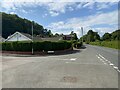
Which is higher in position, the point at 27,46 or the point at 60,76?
the point at 27,46

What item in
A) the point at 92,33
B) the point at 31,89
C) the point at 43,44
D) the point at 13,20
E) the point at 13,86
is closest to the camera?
the point at 31,89

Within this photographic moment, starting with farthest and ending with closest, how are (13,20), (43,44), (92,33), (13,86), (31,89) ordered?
(92,33)
(13,20)
(43,44)
(13,86)
(31,89)

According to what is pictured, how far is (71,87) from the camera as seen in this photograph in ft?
22.6

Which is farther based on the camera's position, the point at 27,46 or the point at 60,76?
the point at 27,46

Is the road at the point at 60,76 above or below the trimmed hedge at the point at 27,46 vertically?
below

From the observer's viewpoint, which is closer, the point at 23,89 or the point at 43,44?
the point at 23,89

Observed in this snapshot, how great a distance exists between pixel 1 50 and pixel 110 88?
974 inches

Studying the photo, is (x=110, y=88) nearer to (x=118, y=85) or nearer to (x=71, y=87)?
(x=118, y=85)

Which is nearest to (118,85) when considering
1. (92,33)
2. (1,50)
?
(1,50)

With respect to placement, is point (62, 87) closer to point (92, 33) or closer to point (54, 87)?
point (54, 87)

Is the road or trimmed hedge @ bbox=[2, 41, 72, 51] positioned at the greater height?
trimmed hedge @ bbox=[2, 41, 72, 51]

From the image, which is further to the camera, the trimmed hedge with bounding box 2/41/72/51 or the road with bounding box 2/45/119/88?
the trimmed hedge with bounding box 2/41/72/51

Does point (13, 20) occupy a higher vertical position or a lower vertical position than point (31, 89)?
higher

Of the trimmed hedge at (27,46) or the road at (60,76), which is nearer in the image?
the road at (60,76)
